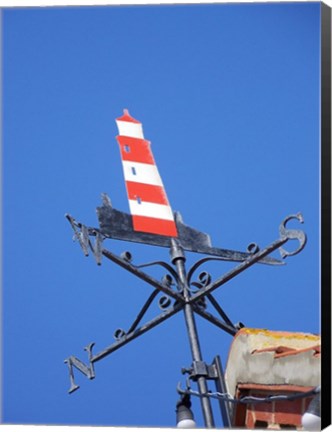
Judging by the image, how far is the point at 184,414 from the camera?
15.8 metres

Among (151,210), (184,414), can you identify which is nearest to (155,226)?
(151,210)

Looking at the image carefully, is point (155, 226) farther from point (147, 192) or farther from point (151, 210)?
point (147, 192)

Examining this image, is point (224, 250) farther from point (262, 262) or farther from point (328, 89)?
point (328, 89)

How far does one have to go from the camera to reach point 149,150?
695 inches

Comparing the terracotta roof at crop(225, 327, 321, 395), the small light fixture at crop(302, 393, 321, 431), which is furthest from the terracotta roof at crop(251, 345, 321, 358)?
the small light fixture at crop(302, 393, 321, 431)

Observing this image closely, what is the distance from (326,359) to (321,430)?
29.4 inches

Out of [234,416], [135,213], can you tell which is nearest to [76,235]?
[135,213]

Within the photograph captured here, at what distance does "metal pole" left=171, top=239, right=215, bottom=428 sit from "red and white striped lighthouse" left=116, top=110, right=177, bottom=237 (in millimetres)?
191

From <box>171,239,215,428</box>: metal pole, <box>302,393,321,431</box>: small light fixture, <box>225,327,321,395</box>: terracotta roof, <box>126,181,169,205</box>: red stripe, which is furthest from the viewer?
<box>126,181,169,205</box>: red stripe

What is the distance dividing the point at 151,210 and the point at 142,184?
26cm

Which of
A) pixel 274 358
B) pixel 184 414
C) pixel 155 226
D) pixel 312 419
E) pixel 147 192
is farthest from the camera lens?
pixel 147 192

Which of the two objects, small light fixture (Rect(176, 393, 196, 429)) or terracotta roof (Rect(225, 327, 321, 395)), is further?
terracotta roof (Rect(225, 327, 321, 395))

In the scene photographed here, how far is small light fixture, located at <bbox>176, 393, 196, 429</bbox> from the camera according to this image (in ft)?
51.4

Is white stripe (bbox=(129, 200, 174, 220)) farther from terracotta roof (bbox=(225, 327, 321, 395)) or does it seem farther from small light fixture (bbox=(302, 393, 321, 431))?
small light fixture (bbox=(302, 393, 321, 431))
